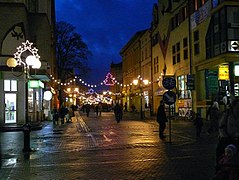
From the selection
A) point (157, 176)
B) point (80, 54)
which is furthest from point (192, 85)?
point (80, 54)

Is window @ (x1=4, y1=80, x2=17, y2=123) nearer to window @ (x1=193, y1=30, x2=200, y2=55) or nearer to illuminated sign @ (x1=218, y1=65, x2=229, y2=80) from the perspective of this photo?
illuminated sign @ (x1=218, y1=65, x2=229, y2=80)

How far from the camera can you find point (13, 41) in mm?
Result: 32156

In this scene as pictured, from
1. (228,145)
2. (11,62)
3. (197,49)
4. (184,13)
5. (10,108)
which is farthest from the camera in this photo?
(184,13)

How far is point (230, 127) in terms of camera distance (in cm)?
834

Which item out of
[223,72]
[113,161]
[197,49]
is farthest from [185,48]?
[113,161]

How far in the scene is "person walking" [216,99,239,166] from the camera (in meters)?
8.28

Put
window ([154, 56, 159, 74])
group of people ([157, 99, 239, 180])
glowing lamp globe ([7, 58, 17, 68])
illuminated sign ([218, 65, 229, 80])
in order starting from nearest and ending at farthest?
1. group of people ([157, 99, 239, 180])
2. glowing lamp globe ([7, 58, 17, 68])
3. illuminated sign ([218, 65, 229, 80])
4. window ([154, 56, 159, 74])

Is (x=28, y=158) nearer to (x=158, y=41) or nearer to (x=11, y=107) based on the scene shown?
(x=11, y=107)

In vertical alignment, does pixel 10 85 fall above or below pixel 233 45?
below

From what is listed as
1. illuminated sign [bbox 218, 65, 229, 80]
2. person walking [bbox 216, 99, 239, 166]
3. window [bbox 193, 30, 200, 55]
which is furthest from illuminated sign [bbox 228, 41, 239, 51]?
person walking [bbox 216, 99, 239, 166]

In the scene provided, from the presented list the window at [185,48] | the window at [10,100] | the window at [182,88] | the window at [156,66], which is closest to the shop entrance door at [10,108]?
the window at [10,100]

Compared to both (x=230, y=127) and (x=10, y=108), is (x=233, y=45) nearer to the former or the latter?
(x=10, y=108)

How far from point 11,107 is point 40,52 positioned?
10.7m

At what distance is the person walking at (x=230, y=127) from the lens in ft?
27.2
